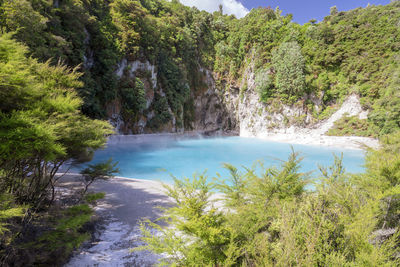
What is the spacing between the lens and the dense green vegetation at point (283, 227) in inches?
77.2

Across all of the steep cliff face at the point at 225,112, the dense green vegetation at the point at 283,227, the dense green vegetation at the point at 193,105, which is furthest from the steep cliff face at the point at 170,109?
the dense green vegetation at the point at 283,227

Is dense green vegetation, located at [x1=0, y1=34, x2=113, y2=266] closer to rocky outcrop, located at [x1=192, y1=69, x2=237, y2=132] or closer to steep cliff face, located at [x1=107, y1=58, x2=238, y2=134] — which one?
steep cliff face, located at [x1=107, y1=58, x2=238, y2=134]

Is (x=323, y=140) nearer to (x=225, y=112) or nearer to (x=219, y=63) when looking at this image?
(x=225, y=112)

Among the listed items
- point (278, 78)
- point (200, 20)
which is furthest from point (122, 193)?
point (200, 20)

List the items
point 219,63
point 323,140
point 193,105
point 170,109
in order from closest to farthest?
point 323,140 → point 170,109 → point 193,105 → point 219,63

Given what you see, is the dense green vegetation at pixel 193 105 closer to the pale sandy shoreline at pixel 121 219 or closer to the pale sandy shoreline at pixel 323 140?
the pale sandy shoreline at pixel 121 219

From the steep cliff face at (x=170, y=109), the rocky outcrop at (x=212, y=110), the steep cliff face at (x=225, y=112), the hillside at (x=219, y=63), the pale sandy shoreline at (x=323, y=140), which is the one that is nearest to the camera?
the hillside at (x=219, y=63)

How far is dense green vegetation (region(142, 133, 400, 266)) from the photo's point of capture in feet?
6.43

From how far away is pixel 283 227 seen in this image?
2023 millimetres

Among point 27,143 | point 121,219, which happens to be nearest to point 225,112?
point 121,219

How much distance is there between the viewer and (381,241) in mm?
2385

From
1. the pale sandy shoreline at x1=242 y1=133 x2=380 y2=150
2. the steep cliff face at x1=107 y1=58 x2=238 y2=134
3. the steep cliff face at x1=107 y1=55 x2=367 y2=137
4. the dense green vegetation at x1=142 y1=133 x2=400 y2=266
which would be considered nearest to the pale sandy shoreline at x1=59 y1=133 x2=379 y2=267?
the dense green vegetation at x1=142 y1=133 x2=400 y2=266

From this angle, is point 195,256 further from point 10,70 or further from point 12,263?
point 10,70

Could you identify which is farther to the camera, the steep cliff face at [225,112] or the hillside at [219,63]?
the steep cliff face at [225,112]
